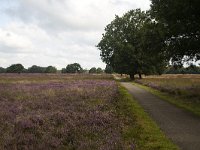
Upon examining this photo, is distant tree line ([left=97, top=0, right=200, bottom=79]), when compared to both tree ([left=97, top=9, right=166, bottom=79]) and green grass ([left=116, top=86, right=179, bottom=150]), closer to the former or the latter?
green grass ([left=116, top=86, right=179, bottom=150])

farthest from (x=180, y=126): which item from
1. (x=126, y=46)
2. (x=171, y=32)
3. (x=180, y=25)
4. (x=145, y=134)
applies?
(x=126, y=46)

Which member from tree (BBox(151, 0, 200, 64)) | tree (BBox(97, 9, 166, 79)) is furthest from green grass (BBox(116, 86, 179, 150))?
tree (BBox(97, 9, 166, 79))

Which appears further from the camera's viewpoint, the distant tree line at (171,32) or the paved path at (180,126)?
the distant tree line at (171,32)

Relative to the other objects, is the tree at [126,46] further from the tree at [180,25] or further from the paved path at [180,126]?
the paved path at [180,126]

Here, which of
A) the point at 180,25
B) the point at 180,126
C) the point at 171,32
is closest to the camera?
the point at 180,126

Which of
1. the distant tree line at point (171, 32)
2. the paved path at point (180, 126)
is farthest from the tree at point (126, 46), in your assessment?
the paved path at point (180, 126)

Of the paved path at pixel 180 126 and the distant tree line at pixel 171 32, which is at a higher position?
the distant tree line at pixel 171 32

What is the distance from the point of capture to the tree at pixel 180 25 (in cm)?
2939

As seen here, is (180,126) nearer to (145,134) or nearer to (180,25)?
(145,134)

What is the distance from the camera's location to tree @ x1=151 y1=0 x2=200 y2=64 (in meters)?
29.4

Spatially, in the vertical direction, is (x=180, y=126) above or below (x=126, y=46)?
below

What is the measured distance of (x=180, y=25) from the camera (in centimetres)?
3123

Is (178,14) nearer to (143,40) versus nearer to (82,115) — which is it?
(143,40)

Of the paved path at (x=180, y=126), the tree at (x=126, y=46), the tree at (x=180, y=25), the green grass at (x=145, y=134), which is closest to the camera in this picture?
the green grass at (x=145, y=134)
